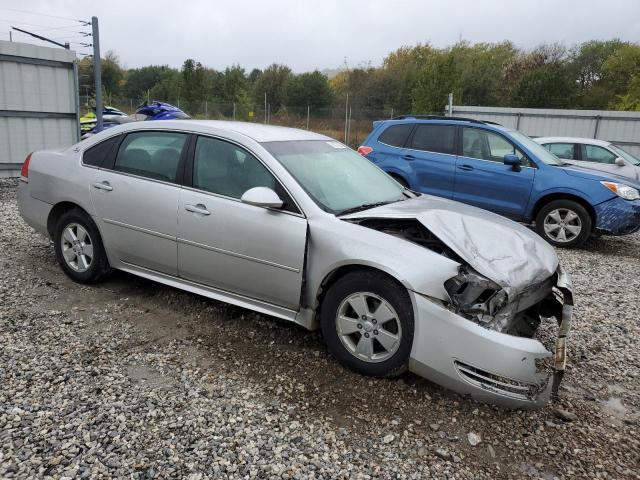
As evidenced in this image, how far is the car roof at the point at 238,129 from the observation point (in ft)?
13.5

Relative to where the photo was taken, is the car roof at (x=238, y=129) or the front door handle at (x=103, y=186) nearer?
the car roof at (x=238, y=129)

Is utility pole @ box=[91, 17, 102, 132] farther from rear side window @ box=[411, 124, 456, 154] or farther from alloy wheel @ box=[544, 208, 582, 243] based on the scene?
alloy wheel @ box=[544, 208, 582, 243]

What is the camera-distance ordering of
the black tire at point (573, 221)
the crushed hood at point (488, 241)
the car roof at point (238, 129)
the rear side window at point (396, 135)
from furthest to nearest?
the rear side window at point (396, 135) < the black tire at point (573, 221) < the car roof at point (238, 129) < the crushed hood at point (488, 241)

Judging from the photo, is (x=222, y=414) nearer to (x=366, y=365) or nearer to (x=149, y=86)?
(x=366, y=365)

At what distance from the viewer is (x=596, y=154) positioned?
37.7 ft

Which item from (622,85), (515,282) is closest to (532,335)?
(515,282)

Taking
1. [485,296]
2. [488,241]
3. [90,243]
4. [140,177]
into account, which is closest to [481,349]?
[485,296]

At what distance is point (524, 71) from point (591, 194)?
121 ft

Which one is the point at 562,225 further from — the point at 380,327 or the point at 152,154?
the point at 152,154

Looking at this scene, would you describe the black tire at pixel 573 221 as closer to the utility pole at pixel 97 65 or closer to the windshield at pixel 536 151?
the windshield at pixel 536 151

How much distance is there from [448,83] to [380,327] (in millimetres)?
24739

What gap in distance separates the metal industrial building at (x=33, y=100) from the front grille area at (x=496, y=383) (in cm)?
955

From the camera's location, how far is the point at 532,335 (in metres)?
3.63

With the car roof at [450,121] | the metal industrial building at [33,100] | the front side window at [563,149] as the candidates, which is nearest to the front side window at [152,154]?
the car roof at [450,121]
